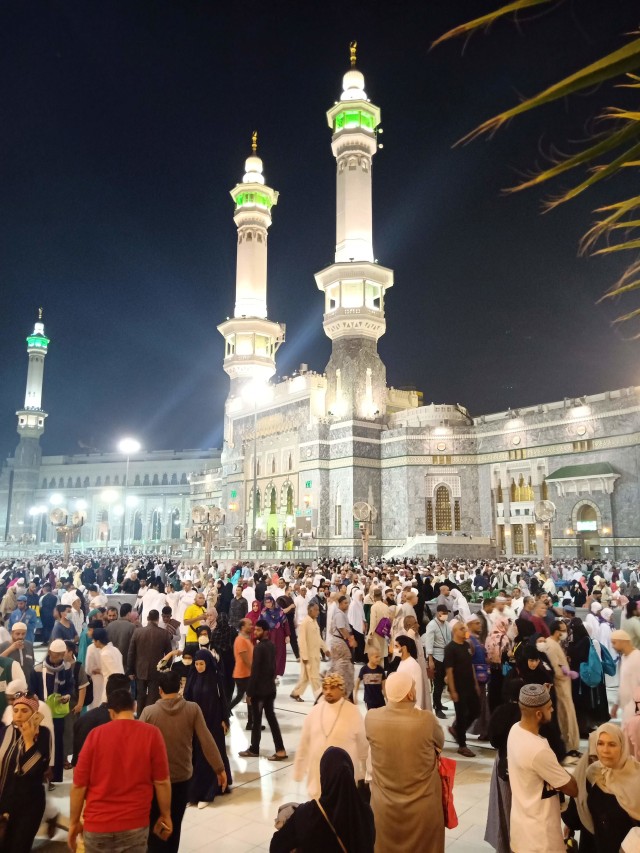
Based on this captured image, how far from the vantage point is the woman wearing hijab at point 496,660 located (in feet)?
23.4

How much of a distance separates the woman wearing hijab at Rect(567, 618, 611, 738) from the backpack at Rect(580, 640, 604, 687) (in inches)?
1.7

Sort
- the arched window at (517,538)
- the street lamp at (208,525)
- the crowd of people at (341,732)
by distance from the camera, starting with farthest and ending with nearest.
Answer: the arched window at (517,538), the street lamp at (208,525), the crowd of people at (341,732)

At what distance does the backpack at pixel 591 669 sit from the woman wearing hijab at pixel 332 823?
5.08m

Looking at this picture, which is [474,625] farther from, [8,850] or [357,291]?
[357,291]

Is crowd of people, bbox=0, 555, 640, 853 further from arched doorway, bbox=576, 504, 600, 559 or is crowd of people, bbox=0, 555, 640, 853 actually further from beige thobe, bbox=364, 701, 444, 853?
arched doorway, bbox=576, 504, 600, 559

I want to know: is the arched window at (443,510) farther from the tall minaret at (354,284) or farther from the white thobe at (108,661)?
the white thobe at (108,661)

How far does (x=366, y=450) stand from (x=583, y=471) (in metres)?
13.6

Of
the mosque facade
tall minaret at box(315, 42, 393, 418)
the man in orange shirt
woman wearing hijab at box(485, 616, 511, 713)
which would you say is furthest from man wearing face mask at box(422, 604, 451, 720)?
tall minaret at box(315, 42, 393, 418)

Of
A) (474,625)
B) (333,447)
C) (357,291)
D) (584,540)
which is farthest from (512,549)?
(474,625)

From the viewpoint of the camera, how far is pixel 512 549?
35188 millimetres

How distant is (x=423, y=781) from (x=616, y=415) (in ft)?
103

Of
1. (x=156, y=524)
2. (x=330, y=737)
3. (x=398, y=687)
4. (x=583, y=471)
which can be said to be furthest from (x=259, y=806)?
(x=156, y=524)

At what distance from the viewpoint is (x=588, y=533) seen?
31.4 meters

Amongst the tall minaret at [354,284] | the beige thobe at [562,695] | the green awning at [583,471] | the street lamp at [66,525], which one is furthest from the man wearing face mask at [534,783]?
the tall minaret at [354,284]
